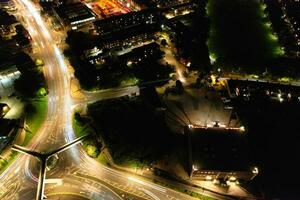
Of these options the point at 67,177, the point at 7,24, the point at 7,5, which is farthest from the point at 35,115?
the point at 7,5

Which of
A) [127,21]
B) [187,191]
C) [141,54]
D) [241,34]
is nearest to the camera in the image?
[187,191]

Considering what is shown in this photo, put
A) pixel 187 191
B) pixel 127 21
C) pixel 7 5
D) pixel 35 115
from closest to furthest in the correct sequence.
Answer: pixel 187 191
pixel 35 115
pixel 127 21
pixel 7 5

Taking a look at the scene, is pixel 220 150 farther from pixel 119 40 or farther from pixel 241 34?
pixel 241 34

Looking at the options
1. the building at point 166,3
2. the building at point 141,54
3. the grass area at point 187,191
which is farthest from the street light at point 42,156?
the building at point 166,3

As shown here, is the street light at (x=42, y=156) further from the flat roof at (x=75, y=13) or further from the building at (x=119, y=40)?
the flat roof at (x=75, y=13)

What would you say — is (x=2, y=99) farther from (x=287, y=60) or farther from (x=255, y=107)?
(x=287, y=60)

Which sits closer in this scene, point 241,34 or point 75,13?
point 241,34

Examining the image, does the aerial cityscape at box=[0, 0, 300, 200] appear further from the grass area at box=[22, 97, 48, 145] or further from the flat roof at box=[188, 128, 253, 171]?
the grass area at box=[22, 97, 48, 145]

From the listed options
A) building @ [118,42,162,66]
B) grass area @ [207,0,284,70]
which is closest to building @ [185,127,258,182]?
grass area @ [207,0,284,70]
